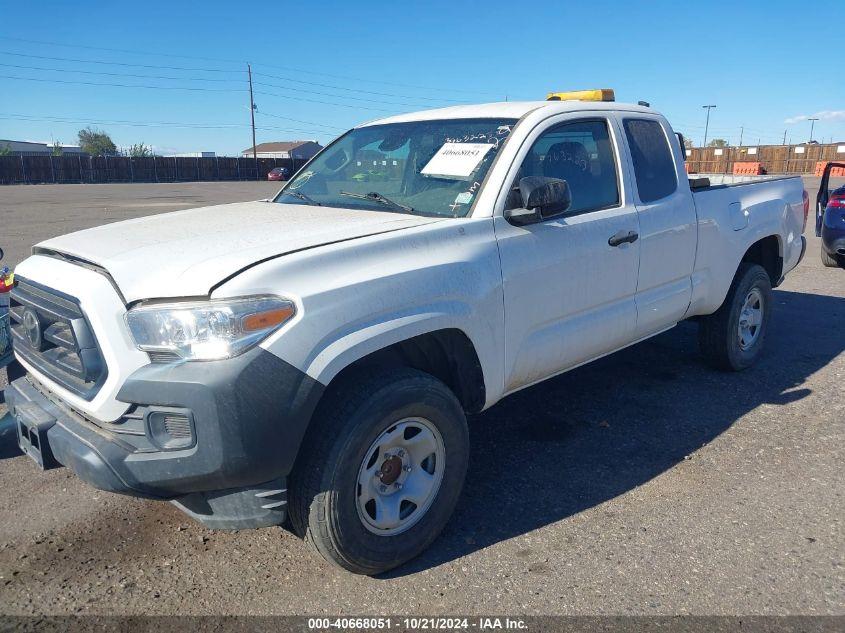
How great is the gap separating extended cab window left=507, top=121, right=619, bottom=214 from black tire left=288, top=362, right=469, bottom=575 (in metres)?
1.34

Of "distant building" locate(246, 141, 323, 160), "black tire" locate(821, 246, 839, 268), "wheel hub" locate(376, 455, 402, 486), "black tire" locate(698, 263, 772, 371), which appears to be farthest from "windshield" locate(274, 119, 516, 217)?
"distant building" locate(246, 141, 323, 160)

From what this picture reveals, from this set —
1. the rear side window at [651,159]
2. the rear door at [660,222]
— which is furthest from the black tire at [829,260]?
the rear side window at [651,159]

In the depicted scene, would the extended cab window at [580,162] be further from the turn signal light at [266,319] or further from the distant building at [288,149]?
the distant building at [288,149]

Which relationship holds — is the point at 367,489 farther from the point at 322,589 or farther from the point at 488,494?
the point at 488,494

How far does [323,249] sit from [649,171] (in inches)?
99.0

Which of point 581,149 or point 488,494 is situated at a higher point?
point 581,149

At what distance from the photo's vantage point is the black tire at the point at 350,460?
2564mm

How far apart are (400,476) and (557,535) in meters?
0.83

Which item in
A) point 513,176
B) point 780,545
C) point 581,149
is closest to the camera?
point 780,545

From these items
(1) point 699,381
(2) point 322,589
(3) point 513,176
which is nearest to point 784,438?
(1) point 699,381

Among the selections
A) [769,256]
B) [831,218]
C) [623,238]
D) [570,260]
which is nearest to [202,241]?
[570,260]

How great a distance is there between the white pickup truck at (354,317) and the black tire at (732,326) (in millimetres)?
1099

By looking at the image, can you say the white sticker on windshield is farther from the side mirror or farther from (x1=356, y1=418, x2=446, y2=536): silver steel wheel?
(x1=356, y1=418, x2=446, y2=536): silver steel wheel

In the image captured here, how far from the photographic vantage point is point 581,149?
3881 mm
